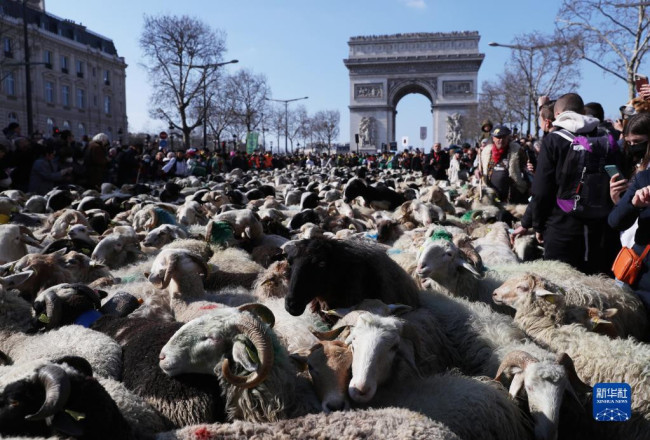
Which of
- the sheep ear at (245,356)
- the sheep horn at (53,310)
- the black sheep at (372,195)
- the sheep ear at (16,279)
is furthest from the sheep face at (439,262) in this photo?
the black sheep at (372,195)

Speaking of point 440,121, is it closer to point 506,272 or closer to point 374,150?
point 374,150

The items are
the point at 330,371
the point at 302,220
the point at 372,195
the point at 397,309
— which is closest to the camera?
the point at 330,371

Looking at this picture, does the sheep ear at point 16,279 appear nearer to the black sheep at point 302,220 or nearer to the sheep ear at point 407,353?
the sheep ear at point 407,353

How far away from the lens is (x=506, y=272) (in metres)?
5.21

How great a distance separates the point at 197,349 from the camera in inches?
112

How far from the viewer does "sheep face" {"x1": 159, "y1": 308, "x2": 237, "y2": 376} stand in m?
2.84

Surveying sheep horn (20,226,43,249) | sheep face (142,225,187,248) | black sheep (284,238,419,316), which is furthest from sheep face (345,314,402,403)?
sheep horn (20,226,43,249)

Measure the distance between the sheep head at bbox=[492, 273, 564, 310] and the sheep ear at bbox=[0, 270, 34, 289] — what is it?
3.64 m

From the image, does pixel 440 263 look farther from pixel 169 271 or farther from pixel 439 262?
pixel 169 271

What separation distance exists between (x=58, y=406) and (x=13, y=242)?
465cm

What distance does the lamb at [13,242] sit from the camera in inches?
239

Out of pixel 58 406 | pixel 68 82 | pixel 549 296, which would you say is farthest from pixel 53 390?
pixel 68 82

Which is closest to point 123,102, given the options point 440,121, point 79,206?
point 440,121

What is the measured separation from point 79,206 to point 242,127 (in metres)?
51.4
